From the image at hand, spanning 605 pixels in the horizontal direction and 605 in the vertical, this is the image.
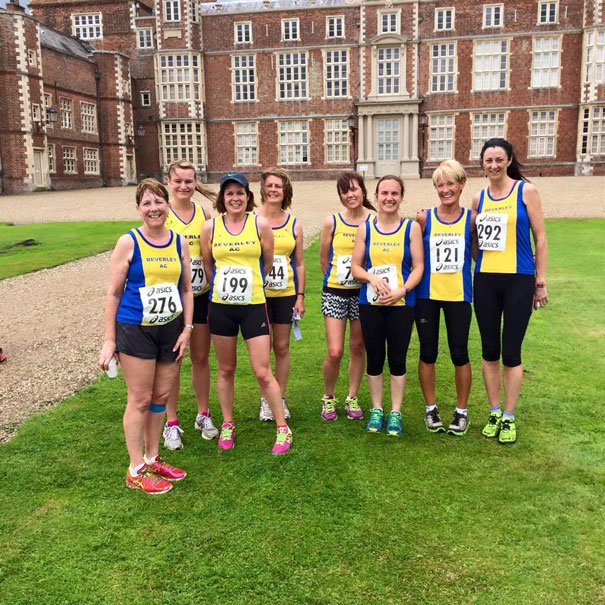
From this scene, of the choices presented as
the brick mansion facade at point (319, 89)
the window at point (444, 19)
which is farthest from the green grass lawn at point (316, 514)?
the window at point (444, 19)

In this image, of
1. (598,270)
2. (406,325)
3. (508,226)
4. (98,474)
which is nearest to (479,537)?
(406,325)

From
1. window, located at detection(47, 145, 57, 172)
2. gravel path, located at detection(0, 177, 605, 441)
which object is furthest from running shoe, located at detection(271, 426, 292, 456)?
window, located at detection(47, 145, 57, 172)

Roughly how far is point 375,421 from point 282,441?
769mm

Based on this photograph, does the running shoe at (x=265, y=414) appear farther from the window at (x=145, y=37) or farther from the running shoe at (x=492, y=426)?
the window at (x=145, y=37)

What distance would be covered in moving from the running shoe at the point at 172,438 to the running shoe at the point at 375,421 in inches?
55.1

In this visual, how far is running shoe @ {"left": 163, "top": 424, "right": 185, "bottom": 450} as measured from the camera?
4.40 m

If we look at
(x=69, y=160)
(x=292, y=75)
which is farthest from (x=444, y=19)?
(x=69, y=160)

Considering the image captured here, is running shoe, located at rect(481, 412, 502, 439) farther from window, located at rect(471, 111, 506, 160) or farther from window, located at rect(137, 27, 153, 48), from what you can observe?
window, located at rect(137, 27, 153, 48)

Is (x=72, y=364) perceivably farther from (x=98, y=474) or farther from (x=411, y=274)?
(x=411, y=274)

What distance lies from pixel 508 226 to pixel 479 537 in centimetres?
209

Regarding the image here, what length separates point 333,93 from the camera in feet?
128

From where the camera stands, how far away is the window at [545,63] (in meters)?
36.5

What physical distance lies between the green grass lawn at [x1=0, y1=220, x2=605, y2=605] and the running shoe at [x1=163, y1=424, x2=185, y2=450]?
0.13m

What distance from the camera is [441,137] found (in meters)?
38.4
